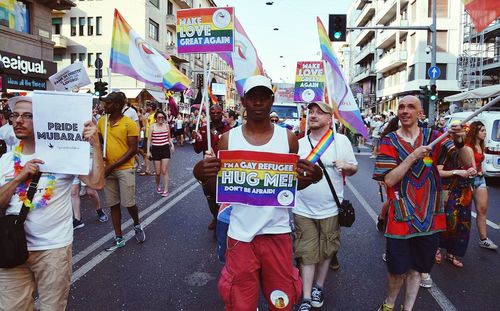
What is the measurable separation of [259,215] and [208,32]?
2.50 m

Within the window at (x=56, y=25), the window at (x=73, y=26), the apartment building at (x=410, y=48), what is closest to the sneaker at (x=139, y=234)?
the apartment building at (x=410, y=48)

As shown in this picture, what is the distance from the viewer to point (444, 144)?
3465mm

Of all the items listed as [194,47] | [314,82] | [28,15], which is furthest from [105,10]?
[194,47]

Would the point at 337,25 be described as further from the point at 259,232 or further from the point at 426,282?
the point at 259,232

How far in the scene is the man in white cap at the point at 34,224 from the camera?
104 inches

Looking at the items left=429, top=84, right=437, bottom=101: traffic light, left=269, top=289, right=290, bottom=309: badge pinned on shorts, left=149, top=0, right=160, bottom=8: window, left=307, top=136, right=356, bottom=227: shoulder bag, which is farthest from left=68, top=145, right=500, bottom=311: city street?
left=149, top=0, right=160, bottom=8: window

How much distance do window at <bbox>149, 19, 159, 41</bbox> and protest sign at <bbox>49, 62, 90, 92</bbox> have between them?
106 feet

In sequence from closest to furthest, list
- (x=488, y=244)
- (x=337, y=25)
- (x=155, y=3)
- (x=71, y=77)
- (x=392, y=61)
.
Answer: (x=488, y=244)
(x=71, y=77)
(x=337, y=25)
(x=155, y=3)
(x=392, y=61)

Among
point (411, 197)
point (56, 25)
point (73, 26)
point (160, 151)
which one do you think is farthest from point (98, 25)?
point (411, 197)

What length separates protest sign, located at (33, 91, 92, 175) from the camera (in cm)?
269

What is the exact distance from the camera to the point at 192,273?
468 cm

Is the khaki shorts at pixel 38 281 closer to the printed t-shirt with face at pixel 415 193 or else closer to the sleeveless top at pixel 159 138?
the printed t-shirt with face at pixel 415 193

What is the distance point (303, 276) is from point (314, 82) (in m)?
5.05

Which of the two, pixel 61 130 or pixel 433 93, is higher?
pixel 433 93
